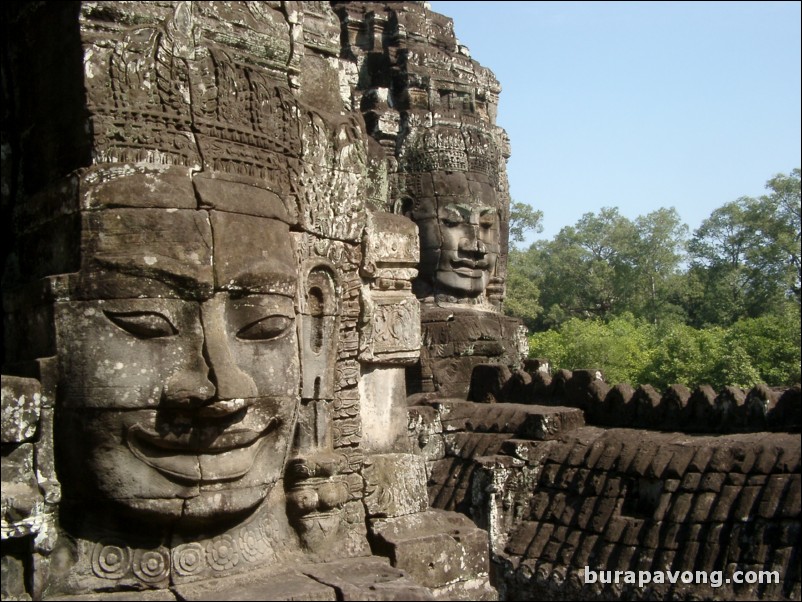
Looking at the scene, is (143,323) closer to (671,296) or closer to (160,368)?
(160,368)

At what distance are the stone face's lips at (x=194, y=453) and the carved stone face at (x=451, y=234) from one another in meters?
9.61

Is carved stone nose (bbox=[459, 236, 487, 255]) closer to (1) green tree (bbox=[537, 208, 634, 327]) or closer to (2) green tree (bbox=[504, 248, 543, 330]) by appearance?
(2) green tree (bbox=[504, 248, 543, 330])

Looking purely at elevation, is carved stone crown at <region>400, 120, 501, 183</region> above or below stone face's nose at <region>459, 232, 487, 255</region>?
above

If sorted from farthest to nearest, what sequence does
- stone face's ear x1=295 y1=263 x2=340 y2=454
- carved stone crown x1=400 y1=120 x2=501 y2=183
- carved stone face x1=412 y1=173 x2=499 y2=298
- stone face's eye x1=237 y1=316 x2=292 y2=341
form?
1. carved stone crown x1=400 y1=120 x2=501 y2=183
2. carved stone face x1=412 y1=173 x2=499 y2=298
3. stone face's ear x1=295 y1=263 x2=340 y2=454
4. stone face's eye x1=237 y1=316 x2=292 y2=341

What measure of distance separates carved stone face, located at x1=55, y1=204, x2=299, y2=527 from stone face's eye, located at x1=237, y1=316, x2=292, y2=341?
31mm

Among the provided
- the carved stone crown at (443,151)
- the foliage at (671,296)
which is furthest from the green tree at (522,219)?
the carved stone crown at (443,151)

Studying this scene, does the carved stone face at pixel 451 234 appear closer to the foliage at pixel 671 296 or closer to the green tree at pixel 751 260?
the foliage at pixel 671 296

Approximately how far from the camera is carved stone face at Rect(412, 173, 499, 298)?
534 inches

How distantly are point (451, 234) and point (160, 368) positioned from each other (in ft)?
32.7

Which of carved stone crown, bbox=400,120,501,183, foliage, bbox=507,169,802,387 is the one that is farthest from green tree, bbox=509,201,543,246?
carved stone crown, bbox=400,120,501,183

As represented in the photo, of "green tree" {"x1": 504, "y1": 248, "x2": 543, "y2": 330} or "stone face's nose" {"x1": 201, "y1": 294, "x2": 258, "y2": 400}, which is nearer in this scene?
"stone face's nose" {"x1": 201, "y1": 294, "x2": 258, "y2": 400}

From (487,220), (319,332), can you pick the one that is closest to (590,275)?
(487,220)

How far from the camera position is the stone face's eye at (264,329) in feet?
13.5

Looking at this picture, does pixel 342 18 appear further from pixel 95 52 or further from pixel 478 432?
pixel 95 52
